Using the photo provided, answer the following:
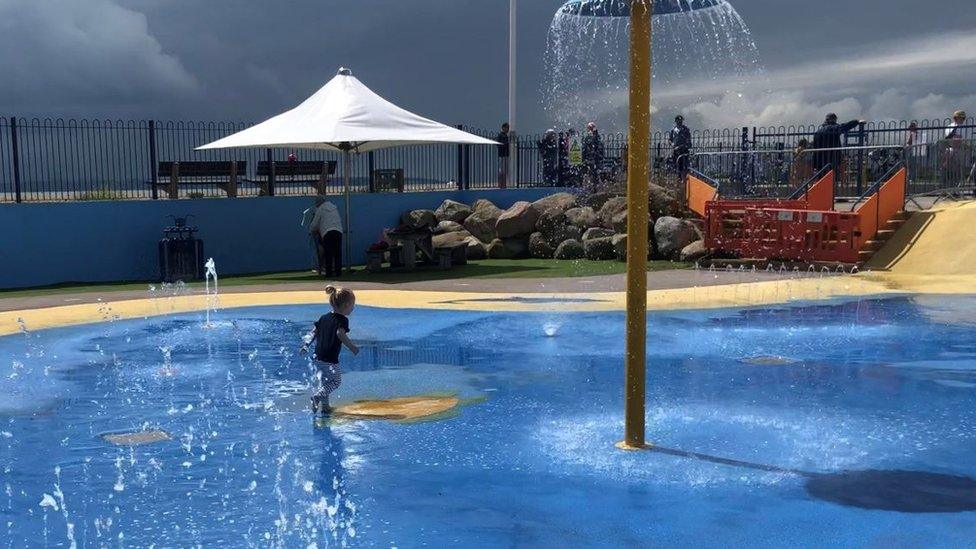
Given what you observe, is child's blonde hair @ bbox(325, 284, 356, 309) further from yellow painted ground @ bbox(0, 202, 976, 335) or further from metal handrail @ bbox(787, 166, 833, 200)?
metal handrail @ bbox(787, 166, 833, 200)

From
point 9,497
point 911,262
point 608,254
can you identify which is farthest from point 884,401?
point 608,254

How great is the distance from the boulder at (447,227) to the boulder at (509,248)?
2.86ft

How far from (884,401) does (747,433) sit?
1.69 m

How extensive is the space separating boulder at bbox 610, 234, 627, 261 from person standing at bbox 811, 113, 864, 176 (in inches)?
167

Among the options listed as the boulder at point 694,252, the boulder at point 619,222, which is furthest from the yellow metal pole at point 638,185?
the boulder at point 619,222

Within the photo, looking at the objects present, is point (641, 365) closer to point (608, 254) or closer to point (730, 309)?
point (730, 309)

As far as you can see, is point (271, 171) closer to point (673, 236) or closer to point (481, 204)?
point (481, 204)

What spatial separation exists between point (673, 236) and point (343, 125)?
701 cm

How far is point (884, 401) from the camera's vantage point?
808cm

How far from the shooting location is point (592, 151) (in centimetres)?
2531

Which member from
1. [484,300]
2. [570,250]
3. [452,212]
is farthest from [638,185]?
[452,212]

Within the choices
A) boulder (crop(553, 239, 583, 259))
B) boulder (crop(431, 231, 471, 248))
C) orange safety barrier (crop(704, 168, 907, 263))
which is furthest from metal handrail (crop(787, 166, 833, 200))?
boulder (crop(431, 231, 471, 248))

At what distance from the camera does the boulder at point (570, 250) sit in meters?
20.7

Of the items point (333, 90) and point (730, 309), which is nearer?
point (730, 309)
